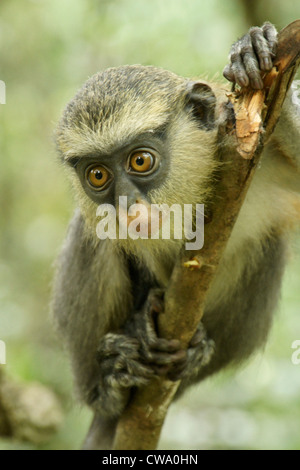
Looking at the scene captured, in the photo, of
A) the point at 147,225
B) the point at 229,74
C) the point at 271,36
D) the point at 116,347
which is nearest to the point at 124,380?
the point at 116,347

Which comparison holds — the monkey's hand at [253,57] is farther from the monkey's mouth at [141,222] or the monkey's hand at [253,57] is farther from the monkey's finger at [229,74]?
the monkey's mouth at [141,222]

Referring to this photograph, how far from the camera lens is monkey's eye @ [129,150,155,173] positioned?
434cm

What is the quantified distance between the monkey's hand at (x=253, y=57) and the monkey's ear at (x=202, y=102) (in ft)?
2.37

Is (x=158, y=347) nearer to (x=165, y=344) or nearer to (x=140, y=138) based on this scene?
(x=165, y=344)

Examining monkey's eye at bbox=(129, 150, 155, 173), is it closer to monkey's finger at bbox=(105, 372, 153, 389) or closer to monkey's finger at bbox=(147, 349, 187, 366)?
monkey's finger at bbox=(147, 349, 187, 366)

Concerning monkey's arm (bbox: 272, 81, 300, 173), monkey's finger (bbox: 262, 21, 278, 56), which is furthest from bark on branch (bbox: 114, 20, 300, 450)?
monkey's arm (bbox: 272, 81, 300, 173)

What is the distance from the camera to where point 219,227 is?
4066mm

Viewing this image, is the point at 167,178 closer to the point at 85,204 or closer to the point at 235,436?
the point at 85,204

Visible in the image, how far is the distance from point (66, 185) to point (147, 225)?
2.02 meters

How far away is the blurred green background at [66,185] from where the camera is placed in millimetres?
7199

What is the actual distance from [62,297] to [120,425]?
57.4 inches

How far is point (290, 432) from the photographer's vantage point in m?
6.79

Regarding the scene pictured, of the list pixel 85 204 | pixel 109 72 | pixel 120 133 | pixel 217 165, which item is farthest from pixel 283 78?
pixel 85 204

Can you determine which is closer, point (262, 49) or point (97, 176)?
point (262, 49)
